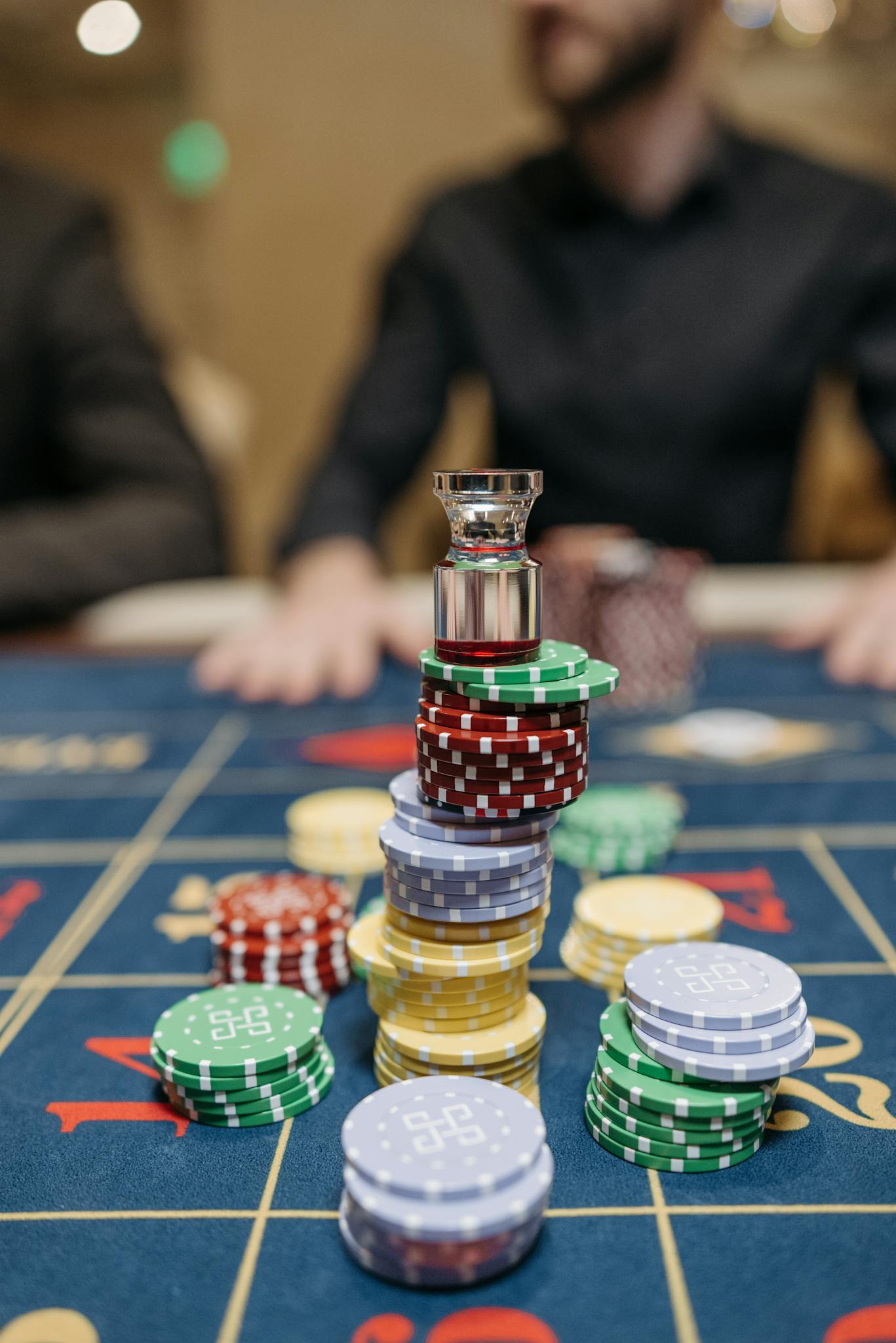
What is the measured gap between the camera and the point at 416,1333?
0.74 m

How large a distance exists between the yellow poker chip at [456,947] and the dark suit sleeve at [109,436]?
7.04 ft

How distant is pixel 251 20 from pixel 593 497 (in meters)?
4.18

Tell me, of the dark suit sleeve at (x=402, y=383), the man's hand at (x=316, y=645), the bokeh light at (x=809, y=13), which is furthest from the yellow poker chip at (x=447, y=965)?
the bokeh light at (x=809, y=13)

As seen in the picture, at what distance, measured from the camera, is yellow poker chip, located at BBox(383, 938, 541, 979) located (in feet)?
3.17

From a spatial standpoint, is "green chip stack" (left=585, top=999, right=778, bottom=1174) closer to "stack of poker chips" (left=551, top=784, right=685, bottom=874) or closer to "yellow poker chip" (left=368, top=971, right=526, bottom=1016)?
"yellow poker chip" (left=368, top=971, right=526, bottom=1016)

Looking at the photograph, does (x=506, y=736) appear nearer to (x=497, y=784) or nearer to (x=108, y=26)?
(x=497, y=784)

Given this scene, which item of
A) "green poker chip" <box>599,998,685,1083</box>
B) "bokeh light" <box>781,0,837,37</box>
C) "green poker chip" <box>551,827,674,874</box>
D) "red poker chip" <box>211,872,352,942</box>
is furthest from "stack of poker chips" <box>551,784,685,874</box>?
"bokeh light" <box>781,0,837,37</box>

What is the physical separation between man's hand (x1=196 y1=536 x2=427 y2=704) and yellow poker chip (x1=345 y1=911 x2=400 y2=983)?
1218 mm

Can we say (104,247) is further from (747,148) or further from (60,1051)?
(60,1051)

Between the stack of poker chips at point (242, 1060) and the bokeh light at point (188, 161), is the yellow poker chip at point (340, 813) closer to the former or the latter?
the stack of poker chips at point (242, 1060)

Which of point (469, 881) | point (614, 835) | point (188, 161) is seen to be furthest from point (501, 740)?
point (188, 161)

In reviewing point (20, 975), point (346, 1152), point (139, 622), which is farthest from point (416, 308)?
point (346, 1152)

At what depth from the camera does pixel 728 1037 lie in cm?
93

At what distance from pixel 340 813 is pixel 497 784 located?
67cm
